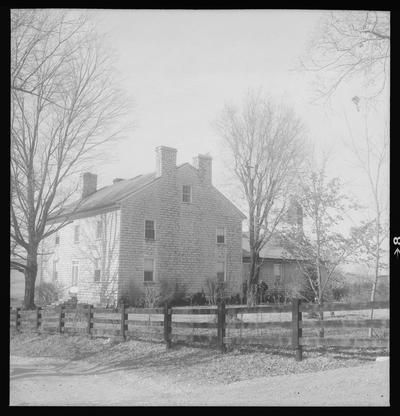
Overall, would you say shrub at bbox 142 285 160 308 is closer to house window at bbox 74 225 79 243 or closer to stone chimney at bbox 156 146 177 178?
house window at bbox 74 225 79 243

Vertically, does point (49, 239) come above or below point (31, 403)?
above

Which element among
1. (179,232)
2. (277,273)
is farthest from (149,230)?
(277,273)

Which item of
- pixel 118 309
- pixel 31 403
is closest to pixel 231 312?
pixel 118 309

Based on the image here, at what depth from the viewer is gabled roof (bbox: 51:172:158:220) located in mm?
12398

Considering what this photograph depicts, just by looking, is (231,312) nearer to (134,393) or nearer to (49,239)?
(134,393)

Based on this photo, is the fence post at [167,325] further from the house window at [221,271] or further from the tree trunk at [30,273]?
the tree trunk at [30,273]

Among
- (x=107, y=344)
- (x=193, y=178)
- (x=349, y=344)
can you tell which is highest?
(x=193, y=178)

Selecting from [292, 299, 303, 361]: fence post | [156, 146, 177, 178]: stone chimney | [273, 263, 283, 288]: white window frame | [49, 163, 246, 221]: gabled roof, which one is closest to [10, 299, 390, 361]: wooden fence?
[292, 299, 303, 361]: fence post

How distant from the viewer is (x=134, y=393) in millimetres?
8820

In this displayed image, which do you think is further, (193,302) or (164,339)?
(193,302)

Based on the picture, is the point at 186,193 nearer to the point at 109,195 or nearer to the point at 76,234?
the point at 109,195

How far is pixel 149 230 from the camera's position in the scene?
13.0 metres

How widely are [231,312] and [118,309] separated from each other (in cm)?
347
